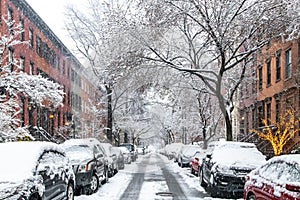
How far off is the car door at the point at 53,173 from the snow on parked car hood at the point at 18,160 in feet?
0.58

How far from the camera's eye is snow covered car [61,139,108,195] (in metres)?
13.6

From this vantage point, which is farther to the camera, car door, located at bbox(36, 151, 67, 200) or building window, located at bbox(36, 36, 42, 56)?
building window, located at bbox(36, 36, 42, 56)

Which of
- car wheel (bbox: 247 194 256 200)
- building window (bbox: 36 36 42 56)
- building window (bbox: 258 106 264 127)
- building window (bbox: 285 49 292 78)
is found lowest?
car wheel (bbox: 247 194 256 200)

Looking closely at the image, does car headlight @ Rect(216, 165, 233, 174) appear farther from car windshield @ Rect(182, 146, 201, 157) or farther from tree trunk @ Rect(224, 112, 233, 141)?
car windshield @ Rect(182, 146, 201, 157)

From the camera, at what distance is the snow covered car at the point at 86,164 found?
1362 cm

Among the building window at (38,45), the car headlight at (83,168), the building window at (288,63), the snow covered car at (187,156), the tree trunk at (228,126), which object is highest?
the building window at (38,45)

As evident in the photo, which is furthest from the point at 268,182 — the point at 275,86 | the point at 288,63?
the point at 275,86

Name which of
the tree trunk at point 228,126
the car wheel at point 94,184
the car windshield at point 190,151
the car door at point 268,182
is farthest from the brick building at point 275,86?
the car door at point 268,182

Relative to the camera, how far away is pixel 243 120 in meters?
39.1

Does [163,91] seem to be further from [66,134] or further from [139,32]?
[66,134]

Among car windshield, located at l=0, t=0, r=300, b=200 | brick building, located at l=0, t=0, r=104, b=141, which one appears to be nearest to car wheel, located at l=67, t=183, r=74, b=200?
car windshield, located at l=0, t=0, r=300, b=200

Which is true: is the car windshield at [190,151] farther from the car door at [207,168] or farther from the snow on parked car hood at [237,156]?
the snow on parked car hood at [237,156]

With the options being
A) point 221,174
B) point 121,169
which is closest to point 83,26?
point 121,169

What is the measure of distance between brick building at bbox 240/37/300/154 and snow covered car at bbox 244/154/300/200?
520 inches
